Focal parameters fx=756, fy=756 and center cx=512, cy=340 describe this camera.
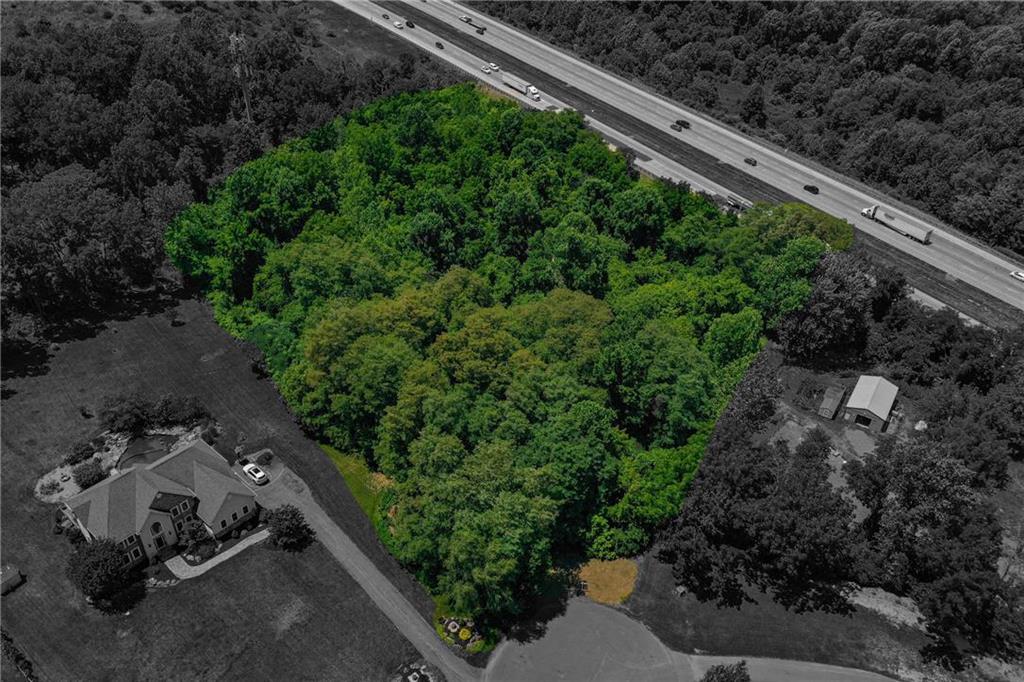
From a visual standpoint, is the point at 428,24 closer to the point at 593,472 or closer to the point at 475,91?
the point at 475,91

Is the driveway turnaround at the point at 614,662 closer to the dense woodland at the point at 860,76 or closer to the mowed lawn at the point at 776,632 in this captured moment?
the mowed lawn at the point at 776,632

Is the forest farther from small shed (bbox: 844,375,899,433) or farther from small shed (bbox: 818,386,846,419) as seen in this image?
small shed (bbox: 844,375,899,433)

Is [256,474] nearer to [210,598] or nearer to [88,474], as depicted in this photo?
[210,598]

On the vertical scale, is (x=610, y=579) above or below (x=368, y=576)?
above

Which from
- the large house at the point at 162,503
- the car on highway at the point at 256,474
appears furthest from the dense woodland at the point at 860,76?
the large house at the point at 162,503

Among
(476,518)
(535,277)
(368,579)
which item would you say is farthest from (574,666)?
(535,277)

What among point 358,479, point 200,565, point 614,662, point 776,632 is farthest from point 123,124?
point 776,632
